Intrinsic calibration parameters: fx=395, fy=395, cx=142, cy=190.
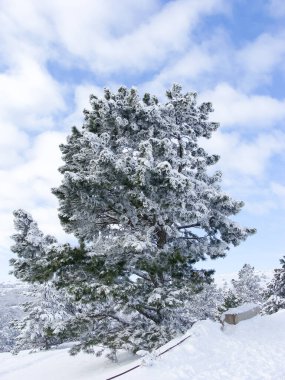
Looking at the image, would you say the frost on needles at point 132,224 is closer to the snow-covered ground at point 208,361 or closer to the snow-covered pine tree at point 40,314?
the snow-covered ground at point 208,361

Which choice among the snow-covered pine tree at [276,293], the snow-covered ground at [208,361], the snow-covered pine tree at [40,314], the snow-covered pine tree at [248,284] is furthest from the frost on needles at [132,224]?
the snow-covered pine tree at [248,284]

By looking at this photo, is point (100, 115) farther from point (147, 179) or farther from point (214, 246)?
point (214, 246)

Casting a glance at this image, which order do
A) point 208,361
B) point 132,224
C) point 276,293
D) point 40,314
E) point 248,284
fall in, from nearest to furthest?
point 208,361
point 132,224
point 40,314
point 276,293
point 248,284

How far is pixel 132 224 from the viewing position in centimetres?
1555

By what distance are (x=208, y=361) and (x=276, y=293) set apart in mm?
30107

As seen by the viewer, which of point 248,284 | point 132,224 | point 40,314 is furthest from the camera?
→ point 248,284

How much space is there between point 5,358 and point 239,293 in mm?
49980

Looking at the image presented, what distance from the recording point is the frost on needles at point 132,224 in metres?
13.5

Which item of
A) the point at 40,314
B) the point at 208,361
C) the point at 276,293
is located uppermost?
the point at 40,314

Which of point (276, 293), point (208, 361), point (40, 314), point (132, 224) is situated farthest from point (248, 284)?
point (208, 361)

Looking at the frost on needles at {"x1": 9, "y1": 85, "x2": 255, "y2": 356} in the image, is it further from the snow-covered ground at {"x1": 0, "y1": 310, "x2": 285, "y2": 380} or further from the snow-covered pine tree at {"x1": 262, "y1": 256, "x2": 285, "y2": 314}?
the snow-covered pine tree at {"x1": 262, "y1": 256, "x2": 285, "y2": 314}

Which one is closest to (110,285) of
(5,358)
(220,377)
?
(220,377)

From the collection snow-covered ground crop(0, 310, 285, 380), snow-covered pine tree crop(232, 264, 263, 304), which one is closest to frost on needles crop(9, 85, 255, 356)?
snow-covered ground crop(0, 310, 285, 380)

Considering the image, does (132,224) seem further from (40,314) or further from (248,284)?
(248,284)
